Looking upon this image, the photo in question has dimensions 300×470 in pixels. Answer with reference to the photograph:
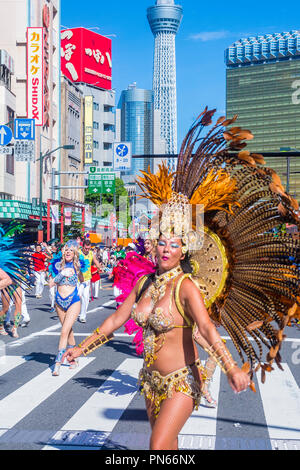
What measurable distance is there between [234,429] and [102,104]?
110 m

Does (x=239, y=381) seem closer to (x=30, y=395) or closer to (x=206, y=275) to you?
(x=206, y=275)

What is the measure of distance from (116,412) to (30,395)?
1.36m

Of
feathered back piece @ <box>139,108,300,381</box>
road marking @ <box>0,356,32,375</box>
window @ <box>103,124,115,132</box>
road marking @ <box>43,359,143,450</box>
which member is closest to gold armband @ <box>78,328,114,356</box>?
feathered back piece @ <box>139,108,300,381</box>

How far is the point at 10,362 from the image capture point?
32.3 ft

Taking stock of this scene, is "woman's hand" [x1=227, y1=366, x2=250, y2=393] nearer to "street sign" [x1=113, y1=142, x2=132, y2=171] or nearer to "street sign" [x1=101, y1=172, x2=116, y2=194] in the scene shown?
"street sign" [x1=113, y1=142, x2=132, y2=171]

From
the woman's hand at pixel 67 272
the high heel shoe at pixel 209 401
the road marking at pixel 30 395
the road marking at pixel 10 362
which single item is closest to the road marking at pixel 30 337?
the road marking at pixel 10 362

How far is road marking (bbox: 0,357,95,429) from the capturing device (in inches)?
264

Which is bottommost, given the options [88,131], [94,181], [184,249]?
[184,249]

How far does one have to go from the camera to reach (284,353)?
11102mm

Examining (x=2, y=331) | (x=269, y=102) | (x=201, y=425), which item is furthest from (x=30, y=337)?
(x=269, y=102)

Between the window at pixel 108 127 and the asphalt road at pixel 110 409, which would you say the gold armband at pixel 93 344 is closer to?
the asphalt road at pixel 110 409

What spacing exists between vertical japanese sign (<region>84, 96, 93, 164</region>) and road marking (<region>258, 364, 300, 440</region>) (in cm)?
8280

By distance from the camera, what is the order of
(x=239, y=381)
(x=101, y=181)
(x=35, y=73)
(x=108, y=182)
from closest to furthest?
(x=239, y=381) → (x=108, y=182) → (x=101, y=181) → (x=35, y=73)

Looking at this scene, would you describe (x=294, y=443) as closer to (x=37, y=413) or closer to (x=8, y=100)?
(x=37, y=413)
